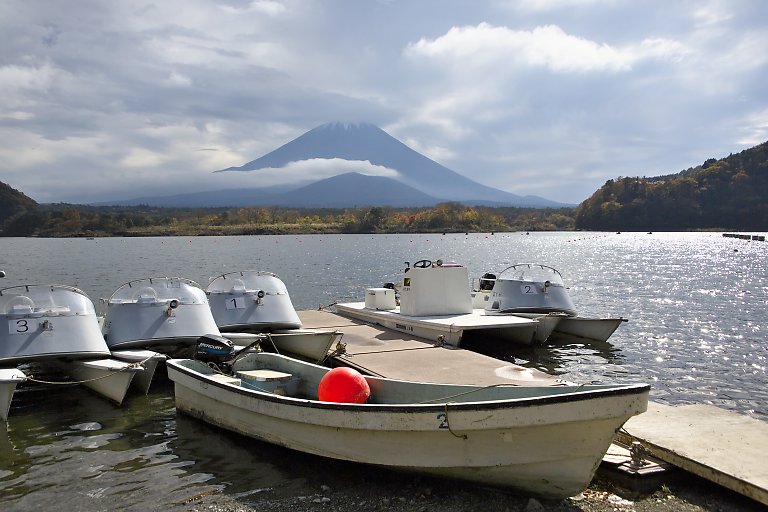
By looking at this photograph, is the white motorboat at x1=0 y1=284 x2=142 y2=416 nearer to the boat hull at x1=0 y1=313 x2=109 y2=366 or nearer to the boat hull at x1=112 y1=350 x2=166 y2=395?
the boat hull at x1=0 y1=313 x2=109 y2=366

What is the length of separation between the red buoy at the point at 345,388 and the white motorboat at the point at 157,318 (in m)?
5.81

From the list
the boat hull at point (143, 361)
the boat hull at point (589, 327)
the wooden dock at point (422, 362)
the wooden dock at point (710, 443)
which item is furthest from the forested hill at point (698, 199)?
the boat hull at point (143, 361)

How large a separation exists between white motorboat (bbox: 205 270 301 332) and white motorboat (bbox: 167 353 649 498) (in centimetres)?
674

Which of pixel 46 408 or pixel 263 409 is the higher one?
pixel 263 409

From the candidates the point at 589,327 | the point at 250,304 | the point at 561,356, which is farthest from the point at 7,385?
the point at 589,327

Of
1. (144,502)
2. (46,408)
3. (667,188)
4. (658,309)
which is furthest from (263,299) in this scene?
(667,188)

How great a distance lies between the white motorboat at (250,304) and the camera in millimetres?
15906

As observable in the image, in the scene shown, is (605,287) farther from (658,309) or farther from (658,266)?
(658,266)

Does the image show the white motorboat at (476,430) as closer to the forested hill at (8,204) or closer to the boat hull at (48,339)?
the boat hull at (48,339)

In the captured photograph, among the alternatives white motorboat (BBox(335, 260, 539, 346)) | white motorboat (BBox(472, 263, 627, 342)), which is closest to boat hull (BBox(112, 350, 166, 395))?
white motorboat (BBox(335, 260, 539, 346))

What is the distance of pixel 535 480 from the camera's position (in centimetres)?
740

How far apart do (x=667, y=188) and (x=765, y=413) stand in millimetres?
187404

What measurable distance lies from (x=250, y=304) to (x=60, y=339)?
500 cm

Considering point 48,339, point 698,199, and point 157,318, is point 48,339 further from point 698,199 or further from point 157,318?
point 698,199
